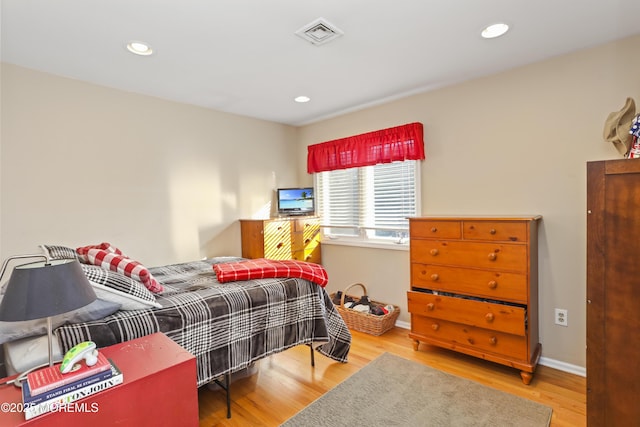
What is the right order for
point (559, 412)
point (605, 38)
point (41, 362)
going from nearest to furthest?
point (41, 362) < point (559, 412) < point (605, 38)

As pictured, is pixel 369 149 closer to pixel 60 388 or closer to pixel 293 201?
pixel 293 201

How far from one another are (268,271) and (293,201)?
1.82 meters

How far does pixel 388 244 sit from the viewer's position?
3438mm

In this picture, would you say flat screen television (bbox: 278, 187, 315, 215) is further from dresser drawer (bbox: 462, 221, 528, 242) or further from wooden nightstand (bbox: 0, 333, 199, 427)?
wooden nightstand (bbox: 0, 333, 199, 427)

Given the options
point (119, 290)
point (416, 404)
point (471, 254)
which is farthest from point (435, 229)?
point (119, 290)

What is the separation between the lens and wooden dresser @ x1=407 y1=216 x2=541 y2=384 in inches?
89.2

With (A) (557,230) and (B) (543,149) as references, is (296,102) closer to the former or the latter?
(B) (543,149)

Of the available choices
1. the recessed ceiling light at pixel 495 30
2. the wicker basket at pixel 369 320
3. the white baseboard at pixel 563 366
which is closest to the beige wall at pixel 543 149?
the white baseboard at pixel 563 366

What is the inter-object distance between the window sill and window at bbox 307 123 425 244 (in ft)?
0.18

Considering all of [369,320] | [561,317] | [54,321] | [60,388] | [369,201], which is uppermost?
[369,201]

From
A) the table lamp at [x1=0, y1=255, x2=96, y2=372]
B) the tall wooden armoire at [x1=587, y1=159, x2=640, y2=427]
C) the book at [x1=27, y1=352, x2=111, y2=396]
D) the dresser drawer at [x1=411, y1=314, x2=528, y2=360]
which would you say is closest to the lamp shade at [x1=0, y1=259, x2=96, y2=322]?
the table lamp at [x1=0, y1=255, x2=96, y2=372]

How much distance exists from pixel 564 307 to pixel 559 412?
31.5 inches

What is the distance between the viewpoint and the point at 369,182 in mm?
3670

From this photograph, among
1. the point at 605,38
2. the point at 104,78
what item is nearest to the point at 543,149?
the point at 605,38
